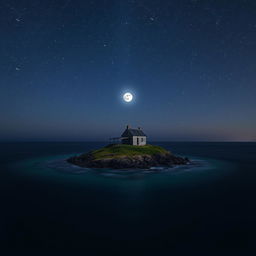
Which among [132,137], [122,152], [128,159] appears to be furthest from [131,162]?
[132,137]

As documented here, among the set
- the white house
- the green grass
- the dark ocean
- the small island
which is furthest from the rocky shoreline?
the dark ocean

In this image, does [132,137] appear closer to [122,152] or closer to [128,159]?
[122,152]

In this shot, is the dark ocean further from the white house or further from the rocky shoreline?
the white house

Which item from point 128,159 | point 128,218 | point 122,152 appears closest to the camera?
point 128,218

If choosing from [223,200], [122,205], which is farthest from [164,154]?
[122,205]

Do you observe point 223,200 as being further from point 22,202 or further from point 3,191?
point 3,191

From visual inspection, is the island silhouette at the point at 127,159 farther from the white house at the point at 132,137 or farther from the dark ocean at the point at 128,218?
the dark ocean at the point at 128,218

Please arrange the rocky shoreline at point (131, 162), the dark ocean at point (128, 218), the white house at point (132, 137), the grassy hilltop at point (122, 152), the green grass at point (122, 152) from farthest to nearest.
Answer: the white house at point (132, 137) < the green grass at point (122, 152) < the grassy hilltop at point (122, 152) < the rocky shoreline at point (131, 162) < the dark ocean at point (128, 218)

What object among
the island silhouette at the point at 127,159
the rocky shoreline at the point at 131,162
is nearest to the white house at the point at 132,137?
the island silhouette at the point at 127,159
